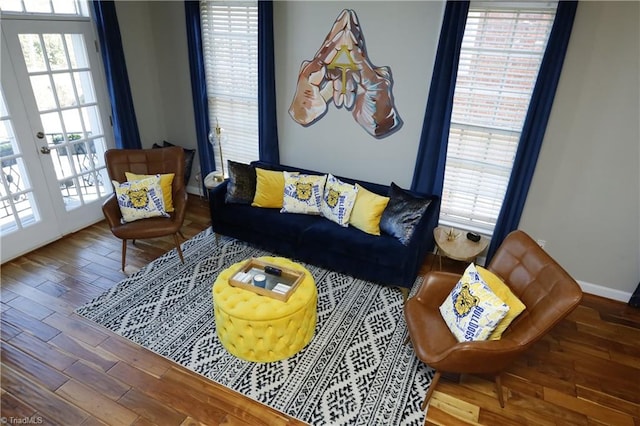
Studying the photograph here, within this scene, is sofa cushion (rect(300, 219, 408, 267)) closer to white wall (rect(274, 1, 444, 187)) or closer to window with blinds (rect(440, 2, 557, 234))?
white wall (rect(274, 1, 444, 187))

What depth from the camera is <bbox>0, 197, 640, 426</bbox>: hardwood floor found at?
2.26 metres

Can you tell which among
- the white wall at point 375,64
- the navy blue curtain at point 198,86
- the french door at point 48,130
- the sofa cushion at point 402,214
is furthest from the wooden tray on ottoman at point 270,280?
the french door at point 48,130

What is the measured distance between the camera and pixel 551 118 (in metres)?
3.04

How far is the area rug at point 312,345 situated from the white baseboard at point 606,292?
1.75 metres

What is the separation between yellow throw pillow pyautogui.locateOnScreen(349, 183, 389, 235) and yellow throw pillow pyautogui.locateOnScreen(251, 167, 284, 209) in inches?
30.9

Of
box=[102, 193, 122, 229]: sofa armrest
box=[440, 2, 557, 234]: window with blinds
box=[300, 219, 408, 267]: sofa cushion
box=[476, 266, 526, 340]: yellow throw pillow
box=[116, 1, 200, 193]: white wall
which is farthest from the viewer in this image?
box=[116, 1, 200, 193]: white wall

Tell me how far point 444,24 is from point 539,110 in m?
1.02

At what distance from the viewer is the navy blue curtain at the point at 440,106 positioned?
3008 millimetres

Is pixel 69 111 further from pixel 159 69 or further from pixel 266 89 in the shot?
pixel 266 89

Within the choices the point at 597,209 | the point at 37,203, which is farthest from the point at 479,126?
the point at 37,203

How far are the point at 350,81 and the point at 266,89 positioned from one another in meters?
0.91

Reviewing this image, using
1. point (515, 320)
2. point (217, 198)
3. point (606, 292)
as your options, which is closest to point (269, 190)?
point (217, 198)

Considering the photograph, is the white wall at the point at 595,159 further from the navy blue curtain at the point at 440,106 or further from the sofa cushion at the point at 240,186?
the sofa cushion at the point at 240,186

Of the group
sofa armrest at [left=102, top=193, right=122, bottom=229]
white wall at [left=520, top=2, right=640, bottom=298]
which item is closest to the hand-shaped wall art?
white wall at [left=520, top=2, right=640, bottom=298]
